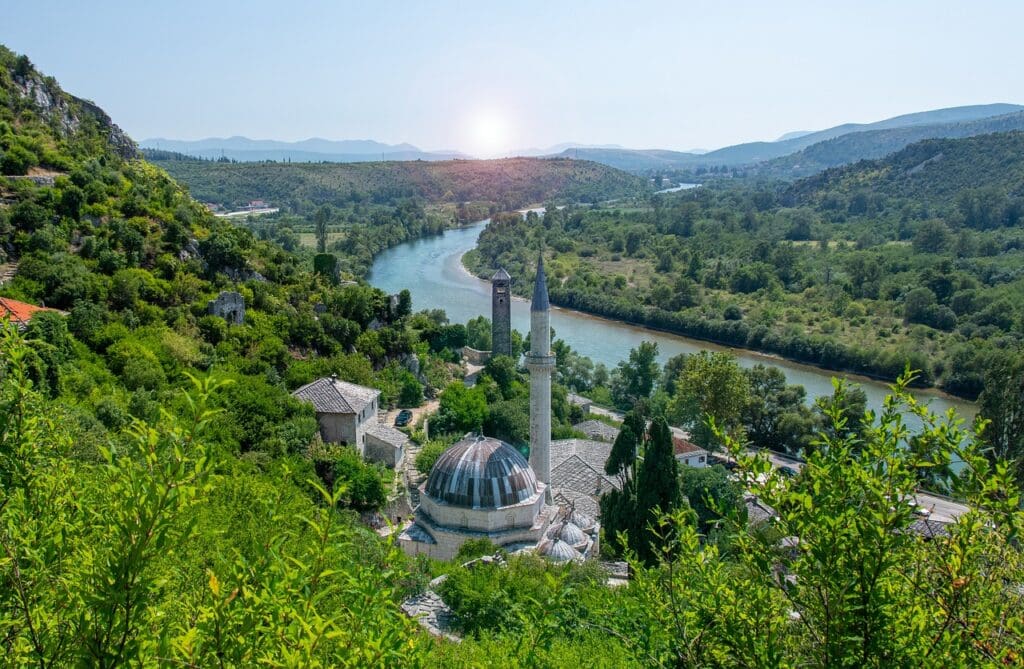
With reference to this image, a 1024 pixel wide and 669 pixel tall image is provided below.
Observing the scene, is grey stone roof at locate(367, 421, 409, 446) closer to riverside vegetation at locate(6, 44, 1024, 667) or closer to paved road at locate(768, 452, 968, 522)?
paved road at locate(768, 452, 968, 522)

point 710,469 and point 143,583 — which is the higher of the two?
point 143,583

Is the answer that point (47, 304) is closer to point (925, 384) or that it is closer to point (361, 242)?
point (925, 384)

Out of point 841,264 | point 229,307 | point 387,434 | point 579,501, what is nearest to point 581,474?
point 579,501

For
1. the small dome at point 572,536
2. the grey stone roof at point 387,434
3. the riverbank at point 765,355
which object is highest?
the grey stone roof at point 387,434

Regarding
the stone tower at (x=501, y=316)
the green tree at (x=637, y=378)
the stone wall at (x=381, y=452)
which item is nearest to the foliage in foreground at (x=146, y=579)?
the stone wall at (x=381, y=452)

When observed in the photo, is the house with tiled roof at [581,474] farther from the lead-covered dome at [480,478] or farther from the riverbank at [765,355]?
the riverbank at [765,355]

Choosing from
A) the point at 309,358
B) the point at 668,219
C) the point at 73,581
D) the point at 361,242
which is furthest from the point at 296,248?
the point at 73,581

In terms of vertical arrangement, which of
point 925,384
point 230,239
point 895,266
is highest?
point 230,239
